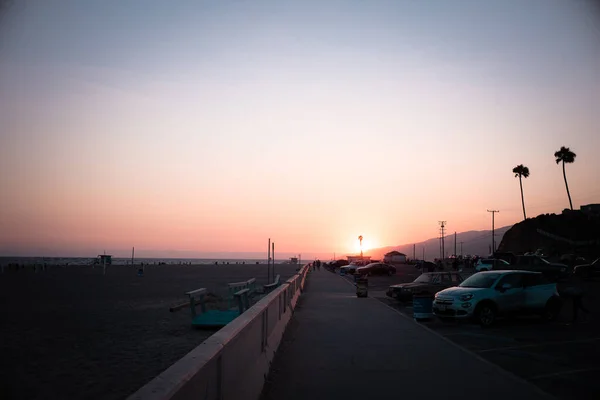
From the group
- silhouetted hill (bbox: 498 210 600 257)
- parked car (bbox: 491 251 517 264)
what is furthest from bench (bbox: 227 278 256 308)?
silhouetted hill (bbox: 498 210 600 257)

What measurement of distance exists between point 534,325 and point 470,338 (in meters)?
4.17

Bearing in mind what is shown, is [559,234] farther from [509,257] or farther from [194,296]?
[194,296]

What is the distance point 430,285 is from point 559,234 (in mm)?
89043

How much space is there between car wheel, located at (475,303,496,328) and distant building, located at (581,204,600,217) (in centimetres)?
10027

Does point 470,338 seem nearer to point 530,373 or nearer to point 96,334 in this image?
point 530,373

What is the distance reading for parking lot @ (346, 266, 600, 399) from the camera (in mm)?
8688

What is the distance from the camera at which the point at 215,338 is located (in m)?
5.74

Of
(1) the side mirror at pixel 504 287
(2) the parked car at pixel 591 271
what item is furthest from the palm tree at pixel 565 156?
(1) the side mirror at pixel 504 287

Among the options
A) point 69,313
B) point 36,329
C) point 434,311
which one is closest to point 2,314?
point 69,313

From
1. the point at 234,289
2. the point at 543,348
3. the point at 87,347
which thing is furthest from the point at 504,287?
the point at 87,347

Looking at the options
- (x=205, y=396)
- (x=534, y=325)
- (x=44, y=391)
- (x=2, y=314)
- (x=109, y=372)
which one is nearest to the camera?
(x=205, y=396)

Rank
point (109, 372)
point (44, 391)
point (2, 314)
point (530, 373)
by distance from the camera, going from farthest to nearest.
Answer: point (2, 314) < point (109, 372) < point (44, 391) < point (530, 373)

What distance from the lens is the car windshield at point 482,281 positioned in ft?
57.3

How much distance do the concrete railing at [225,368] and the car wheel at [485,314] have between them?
29.2ft
